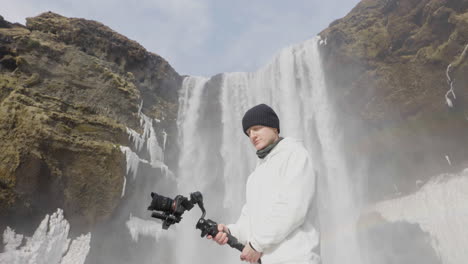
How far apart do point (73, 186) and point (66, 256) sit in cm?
247

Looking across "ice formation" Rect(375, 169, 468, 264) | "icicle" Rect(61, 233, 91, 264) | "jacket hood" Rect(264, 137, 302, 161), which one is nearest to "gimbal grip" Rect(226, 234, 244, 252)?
"jacket hood" Rect(264, 137, 302, 161)

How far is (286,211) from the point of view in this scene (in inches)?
61.1

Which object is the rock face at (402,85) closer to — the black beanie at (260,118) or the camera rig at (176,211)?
the black beanie at (260,118)

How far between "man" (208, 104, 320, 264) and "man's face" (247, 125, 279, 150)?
39mm

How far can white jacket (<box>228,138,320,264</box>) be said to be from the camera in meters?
1.55

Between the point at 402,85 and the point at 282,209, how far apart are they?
56.1ft

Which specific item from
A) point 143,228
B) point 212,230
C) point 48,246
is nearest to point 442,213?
point 143,228

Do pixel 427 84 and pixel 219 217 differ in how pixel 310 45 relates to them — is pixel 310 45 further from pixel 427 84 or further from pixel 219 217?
pixel 219 217

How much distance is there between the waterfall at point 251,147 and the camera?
55.9ft

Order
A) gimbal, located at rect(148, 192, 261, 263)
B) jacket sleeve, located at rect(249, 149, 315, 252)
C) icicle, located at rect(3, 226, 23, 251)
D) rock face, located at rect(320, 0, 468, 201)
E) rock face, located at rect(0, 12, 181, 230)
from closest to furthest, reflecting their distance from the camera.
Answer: jacket sleeve, located at rect(249, 149, 315, 252)
gimbal, located at rect(148, 192, 261, 263)
icicle, located at rect(3, 226, 23, 251)
rock face, located at rect(0, 12, 181, 230)
rock face, located at rect(320, 0, 468, 201)

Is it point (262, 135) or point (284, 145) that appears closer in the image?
point (284, 145)

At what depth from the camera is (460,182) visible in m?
13.4

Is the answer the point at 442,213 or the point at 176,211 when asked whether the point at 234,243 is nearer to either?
the point at 176,211

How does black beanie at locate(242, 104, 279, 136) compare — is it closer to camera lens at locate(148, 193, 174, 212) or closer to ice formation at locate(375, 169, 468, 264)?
camera lens at locate(148, 193, 174, 212)
